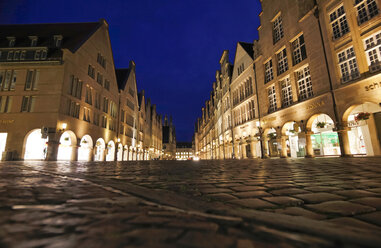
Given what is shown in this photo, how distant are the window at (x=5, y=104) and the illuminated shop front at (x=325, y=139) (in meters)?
31.7

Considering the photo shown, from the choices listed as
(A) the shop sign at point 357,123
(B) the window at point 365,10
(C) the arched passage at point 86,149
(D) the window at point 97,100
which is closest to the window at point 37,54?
(D) the window at point 97,100

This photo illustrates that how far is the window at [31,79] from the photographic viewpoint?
70.1 ft

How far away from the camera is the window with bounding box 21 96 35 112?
2075 cm

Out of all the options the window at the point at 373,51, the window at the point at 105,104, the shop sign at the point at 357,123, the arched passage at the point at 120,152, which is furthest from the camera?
the arched passage at the point at 120,152

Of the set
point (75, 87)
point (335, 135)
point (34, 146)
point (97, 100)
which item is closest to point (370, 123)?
point (335, 135)

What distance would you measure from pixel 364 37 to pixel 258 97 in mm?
12625

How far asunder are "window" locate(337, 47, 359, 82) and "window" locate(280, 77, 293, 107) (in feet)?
18.9

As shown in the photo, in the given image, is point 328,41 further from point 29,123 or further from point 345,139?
point 29,123

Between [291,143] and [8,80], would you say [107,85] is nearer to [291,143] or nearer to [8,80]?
[8,80]

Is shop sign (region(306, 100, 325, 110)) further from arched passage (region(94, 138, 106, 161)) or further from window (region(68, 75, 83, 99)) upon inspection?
arched passage (region(94, 138, 106, 161))

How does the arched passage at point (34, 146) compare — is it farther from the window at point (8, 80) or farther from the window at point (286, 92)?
the window at point (286, 92)

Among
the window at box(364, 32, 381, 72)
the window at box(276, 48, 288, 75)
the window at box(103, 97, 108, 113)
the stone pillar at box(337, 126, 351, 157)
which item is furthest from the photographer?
the window at box(103, 97, 108, 113)

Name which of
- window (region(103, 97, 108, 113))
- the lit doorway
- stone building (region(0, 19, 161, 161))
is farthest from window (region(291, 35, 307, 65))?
the lit doorway

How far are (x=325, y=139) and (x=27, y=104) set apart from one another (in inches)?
1234
